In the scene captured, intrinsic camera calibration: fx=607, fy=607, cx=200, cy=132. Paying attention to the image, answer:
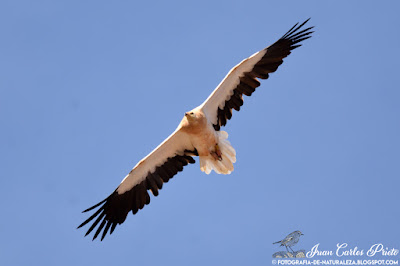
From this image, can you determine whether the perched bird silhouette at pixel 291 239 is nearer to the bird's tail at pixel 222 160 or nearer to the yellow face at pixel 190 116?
the bird's tail at pixel 222 160

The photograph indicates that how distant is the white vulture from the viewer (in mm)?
9273

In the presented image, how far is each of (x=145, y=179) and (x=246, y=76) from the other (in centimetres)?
226

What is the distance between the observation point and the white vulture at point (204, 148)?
9273 mm

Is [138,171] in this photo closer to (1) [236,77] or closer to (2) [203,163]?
(2) [203,163]

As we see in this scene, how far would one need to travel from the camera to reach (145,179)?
958 cm

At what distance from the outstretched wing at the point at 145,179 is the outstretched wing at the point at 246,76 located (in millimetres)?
695

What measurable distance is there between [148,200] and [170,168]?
2.00ft

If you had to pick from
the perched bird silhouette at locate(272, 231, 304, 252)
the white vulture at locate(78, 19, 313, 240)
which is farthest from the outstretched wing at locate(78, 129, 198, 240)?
the perched bird silhouette at locate(272, 231, 304, 252)

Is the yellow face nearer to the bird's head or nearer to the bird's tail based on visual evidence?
the bird's head

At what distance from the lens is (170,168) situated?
961 cm

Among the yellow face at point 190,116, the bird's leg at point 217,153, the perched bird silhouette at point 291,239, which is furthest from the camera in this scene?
the bird's leg at point 217,153

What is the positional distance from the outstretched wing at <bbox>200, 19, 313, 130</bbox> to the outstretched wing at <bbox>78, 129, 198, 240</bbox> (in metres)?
0.70

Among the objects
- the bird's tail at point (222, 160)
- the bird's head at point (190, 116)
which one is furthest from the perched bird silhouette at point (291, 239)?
the bird's head at point (190, 116)

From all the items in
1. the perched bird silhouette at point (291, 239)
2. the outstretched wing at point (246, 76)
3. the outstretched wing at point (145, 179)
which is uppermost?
the outstretched wing at point (246, 76)
